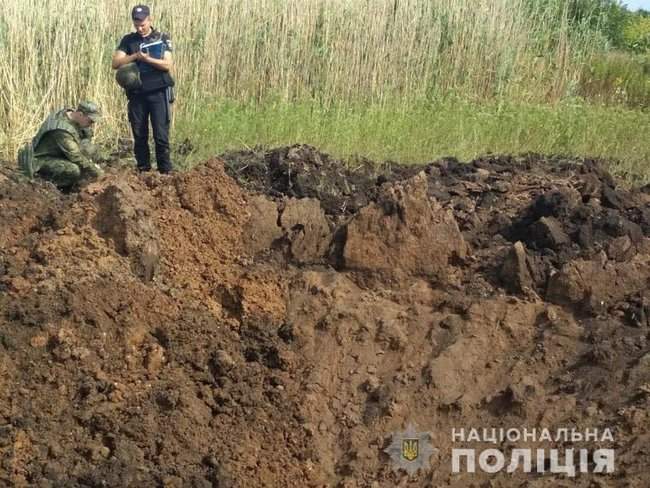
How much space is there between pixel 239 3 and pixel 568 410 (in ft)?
27.4

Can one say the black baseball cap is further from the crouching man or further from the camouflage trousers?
the camouflage trousers

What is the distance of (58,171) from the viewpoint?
769 centimetres

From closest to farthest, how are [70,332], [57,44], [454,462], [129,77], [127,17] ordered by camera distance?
[454,462]
[70,332]
[129,77]
[57,44]
[127,17]

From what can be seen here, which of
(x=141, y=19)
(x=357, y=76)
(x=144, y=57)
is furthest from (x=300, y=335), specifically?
(x=357, y=76)

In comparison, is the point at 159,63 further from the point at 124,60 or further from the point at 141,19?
the point at 141,19

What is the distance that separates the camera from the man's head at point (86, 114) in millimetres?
7648

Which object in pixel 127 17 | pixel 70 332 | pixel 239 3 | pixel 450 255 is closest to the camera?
pixel 70 332

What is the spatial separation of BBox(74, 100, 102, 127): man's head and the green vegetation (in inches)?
46.0

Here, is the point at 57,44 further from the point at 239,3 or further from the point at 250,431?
the point at 250,431

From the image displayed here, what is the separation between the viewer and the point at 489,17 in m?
12.4

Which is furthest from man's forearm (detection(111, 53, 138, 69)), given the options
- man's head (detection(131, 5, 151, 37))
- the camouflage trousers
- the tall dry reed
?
the tall dry reed

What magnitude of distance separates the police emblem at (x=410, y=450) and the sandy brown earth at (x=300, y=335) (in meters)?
0.04

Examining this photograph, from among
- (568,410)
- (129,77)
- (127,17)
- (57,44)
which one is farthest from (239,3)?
(568,410)

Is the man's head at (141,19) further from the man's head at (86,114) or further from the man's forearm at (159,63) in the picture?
the man's head at (86,114)
